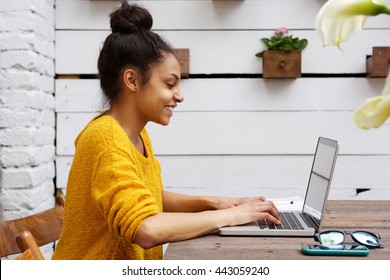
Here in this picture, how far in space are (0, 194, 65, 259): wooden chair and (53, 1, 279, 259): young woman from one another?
0.06m

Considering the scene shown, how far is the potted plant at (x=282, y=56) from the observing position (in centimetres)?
221

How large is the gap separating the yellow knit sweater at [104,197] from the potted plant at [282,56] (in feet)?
3.13

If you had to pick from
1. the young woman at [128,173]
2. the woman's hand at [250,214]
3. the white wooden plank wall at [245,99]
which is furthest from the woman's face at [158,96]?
the white wooden plank wall at [245,99]

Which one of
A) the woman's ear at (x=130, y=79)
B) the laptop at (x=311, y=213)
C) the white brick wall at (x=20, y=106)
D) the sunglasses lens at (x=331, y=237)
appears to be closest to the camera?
the sunglasses lens at (x=331, y=237)

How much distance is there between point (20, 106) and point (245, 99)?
0.85 metres

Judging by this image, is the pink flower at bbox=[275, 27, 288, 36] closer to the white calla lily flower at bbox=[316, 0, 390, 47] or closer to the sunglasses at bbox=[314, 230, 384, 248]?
the sunglasses at bbox=[314, 230, 384, 248]

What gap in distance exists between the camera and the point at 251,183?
2.31 metres

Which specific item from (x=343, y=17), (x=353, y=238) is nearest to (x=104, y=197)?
(x=353, y=238)

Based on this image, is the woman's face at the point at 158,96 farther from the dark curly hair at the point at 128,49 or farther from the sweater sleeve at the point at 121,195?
the sweater sleeve at the point at 121,195

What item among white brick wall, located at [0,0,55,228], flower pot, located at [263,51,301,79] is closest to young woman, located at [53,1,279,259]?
white brick wall, located at [0,0,55,228]

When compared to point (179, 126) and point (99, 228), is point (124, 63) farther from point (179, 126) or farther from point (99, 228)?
point (179, 126)

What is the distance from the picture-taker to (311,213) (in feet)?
4.82
